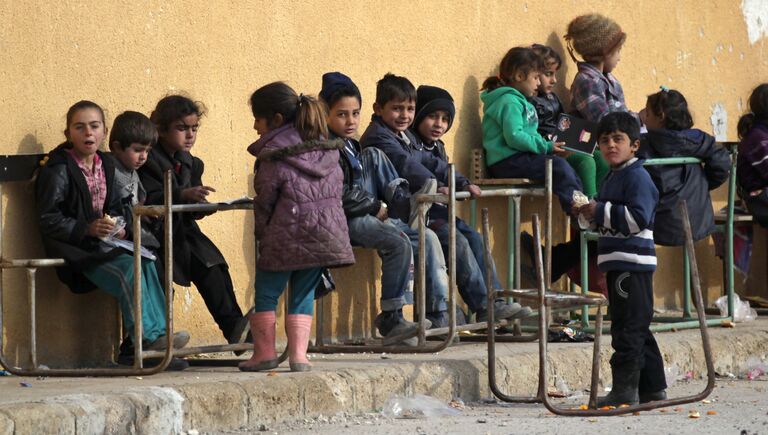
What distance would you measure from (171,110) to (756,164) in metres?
4.87

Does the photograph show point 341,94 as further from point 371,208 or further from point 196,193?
point 196,193

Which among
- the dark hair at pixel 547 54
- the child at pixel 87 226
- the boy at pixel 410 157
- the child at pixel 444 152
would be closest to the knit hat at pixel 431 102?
the child at pixel 444 152

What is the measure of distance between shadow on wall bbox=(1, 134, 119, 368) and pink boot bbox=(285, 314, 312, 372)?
38.1 inches

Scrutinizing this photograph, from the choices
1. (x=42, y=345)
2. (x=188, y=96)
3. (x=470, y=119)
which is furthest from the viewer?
(x=470, y=119)

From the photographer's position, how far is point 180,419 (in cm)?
566

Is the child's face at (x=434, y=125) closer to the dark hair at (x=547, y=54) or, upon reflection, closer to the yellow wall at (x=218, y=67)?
the yellow wall at (x=218, y=67)

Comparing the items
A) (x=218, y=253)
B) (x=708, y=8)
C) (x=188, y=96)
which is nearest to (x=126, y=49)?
(x=188, y=96)

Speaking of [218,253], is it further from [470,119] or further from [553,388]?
[470,119]

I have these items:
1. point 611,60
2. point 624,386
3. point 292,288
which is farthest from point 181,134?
point 611,60

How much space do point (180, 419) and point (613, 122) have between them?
2.52 metres

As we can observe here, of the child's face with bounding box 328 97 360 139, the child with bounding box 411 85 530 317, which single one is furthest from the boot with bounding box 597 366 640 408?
the child's face with bounding box 328 97 360 139

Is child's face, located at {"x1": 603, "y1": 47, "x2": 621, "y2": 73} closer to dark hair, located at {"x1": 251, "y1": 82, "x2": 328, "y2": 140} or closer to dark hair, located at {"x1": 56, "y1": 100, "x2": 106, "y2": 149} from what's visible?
dark hair, located at {"x1": 251, "y1": 82, "x2": 328, "y2": 140}

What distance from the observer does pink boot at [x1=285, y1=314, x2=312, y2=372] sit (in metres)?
6.59

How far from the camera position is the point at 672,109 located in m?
9.41
